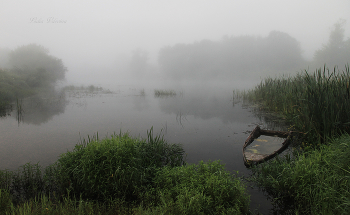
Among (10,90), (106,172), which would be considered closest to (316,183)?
(106,172)

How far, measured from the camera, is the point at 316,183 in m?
3.33

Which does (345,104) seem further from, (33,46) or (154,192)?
(33,46)

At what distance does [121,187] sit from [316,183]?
13.0 feet

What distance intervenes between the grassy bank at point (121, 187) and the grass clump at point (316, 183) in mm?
901

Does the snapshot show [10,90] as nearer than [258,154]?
No

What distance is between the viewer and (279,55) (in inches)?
2709

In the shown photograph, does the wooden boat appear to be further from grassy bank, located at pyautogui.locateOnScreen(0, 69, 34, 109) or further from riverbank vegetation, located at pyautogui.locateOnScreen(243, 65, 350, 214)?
grassy bank, located at pyautogui.locateOnScreen(0, 69, 34, 109)

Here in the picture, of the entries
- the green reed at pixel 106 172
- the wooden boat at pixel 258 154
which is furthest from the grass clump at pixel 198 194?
the wooden boat at pixel 258 154

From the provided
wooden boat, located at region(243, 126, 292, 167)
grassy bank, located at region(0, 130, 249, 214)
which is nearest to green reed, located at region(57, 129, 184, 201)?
grassy bank, located at region(0, 130, 249, 214)

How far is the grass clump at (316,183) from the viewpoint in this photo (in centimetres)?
289

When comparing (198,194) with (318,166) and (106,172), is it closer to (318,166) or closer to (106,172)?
(106,172)

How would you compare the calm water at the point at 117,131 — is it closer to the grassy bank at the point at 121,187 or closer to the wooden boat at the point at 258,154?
the wooden boat at the point at 258,154

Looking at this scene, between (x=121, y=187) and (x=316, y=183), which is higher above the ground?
(x=316, y=183)

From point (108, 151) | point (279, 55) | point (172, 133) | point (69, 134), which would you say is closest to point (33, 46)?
point (69, 134)
